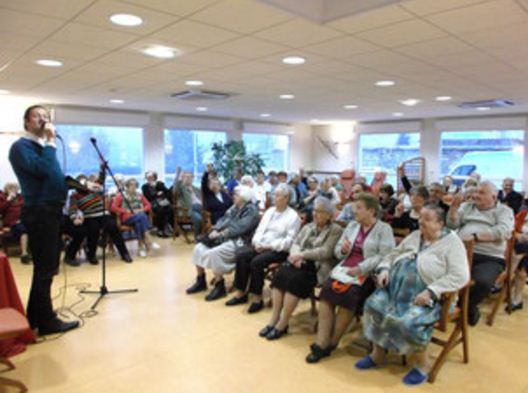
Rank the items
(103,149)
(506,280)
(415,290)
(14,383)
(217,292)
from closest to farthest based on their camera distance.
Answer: (14,383) → (415,290) → (506,280) → (217,292) → (103,149)

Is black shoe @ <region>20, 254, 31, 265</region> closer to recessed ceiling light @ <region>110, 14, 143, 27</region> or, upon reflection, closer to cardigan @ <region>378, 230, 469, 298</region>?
recessed ceiling light @ <region>110, 14, 143, 27</region>

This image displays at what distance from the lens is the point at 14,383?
2254mm

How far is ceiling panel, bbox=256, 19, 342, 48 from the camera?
8.90ft

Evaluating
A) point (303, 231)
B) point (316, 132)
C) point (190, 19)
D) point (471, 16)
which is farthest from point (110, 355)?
point (316, 132)

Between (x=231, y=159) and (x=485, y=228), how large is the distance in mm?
6259

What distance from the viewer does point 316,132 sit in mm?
11406

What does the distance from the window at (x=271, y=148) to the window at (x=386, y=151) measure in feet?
6.64

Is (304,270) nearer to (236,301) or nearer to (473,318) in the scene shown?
(236,301)

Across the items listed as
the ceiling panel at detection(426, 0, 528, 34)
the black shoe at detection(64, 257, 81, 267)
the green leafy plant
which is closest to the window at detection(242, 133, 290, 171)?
the green leafy plant

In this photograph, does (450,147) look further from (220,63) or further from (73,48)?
(73,48)

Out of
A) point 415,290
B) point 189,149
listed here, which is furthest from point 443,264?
point 189,149

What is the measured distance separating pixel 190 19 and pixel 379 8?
1.20 meters

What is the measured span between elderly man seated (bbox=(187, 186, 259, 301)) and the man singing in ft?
4.61

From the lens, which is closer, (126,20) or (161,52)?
(126,20)
